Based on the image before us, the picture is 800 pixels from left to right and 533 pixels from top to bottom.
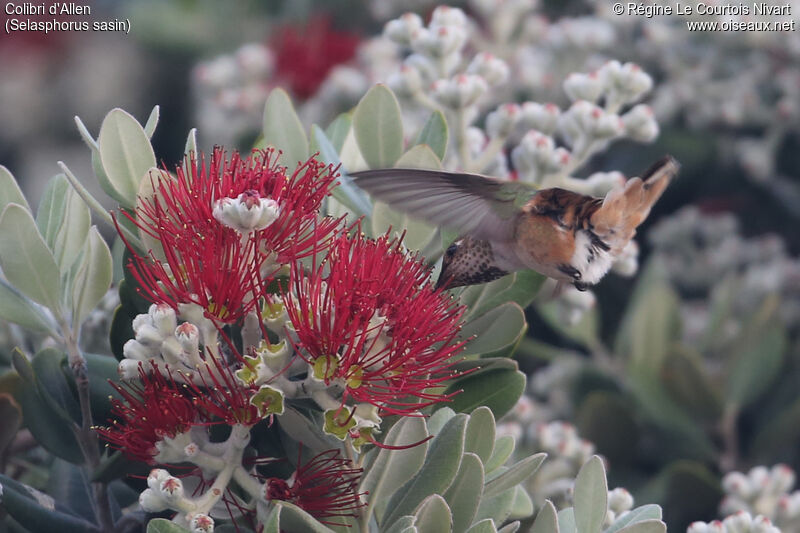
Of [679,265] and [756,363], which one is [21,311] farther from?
[679,265]

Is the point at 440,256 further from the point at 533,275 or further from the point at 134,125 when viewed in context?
the point at 134,125

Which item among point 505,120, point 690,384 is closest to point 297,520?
point 505,120

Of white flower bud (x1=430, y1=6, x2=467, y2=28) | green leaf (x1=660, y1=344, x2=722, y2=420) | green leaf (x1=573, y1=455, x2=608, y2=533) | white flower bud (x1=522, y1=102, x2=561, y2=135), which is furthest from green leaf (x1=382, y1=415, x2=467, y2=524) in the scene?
green leaf (x1=660, y1=344, x2=722, y2=420)

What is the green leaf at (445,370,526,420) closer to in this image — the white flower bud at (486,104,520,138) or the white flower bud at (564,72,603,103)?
the white flower bud at (486,104,520,138)

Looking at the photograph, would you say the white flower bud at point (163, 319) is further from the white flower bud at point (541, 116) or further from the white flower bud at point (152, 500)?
the white flower bud at point (541, 116)

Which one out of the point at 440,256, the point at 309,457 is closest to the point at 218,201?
the point at 309,457

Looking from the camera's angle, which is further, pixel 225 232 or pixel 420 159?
pixel 420 159
